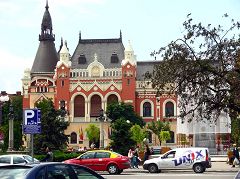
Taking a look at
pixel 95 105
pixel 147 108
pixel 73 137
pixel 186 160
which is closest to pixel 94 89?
pixel 95 105

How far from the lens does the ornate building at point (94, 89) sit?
331 ft

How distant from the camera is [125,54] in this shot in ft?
336

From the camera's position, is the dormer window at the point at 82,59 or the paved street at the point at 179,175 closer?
the paved street at the point at 179,175

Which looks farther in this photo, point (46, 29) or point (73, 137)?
point (46, 29)

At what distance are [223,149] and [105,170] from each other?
114ft

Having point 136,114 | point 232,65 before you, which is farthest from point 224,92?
point 136,114

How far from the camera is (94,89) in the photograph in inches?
4013

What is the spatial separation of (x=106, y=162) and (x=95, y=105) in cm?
7316

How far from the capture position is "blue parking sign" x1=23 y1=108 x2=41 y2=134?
18.4 m

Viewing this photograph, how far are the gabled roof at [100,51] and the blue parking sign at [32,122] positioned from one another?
3331 inches

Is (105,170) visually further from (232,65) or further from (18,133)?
(18,133)

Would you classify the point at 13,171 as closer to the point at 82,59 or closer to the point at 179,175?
the point at 179,175

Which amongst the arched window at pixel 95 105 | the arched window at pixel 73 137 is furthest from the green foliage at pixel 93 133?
the arched window at pixel 95 105

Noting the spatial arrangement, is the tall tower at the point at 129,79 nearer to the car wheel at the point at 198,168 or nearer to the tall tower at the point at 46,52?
the tall tower at the point at 46,52
